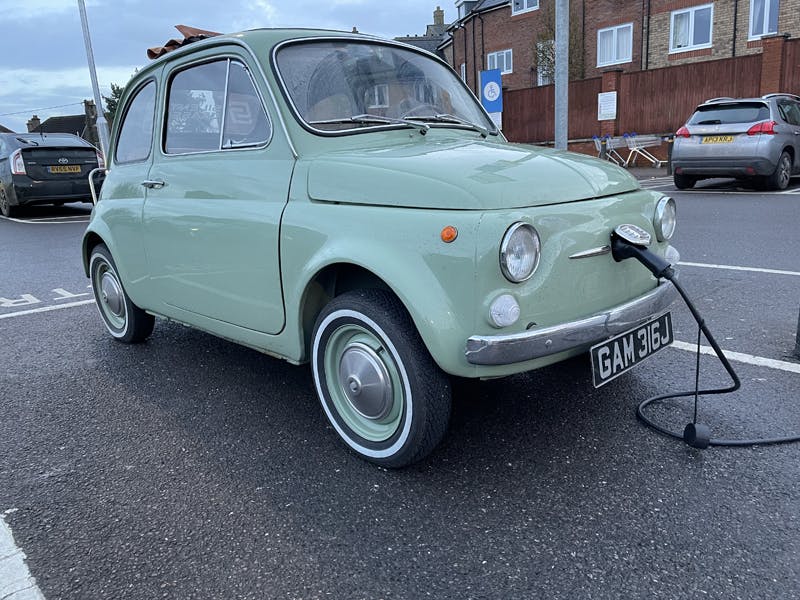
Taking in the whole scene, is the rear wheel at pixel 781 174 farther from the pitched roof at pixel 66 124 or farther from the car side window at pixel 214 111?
the pitched roof at pixel 66 124

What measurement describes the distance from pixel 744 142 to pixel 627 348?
10.5 metres

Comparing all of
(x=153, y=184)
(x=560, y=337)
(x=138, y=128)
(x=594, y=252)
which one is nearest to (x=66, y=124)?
(x=138, y=128)

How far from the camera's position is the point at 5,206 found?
44.2ft

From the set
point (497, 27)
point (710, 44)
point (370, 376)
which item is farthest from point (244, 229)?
point (497, 27)

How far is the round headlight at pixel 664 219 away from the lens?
3.01 m

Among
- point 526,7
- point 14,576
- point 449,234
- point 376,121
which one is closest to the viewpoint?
point 14,576

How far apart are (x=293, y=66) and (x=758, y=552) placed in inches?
110

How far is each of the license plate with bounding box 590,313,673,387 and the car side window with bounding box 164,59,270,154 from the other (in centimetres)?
181

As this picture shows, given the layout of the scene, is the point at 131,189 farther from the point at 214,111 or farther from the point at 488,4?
the point at 488,4

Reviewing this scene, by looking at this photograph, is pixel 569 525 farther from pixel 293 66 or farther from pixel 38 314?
pixel 38 314

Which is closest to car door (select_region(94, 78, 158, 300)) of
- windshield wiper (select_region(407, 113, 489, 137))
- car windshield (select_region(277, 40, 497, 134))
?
car windshield (select_region(277, 40, 497, 134))

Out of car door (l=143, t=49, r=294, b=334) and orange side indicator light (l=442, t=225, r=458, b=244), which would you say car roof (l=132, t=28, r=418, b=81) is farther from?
orange side indicator light (l=442, t=225, r=458, b=244)

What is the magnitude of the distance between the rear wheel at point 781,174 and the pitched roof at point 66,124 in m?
59.3

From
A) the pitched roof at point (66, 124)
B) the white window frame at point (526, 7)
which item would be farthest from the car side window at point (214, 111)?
the pitched roof at point (66, 124)
